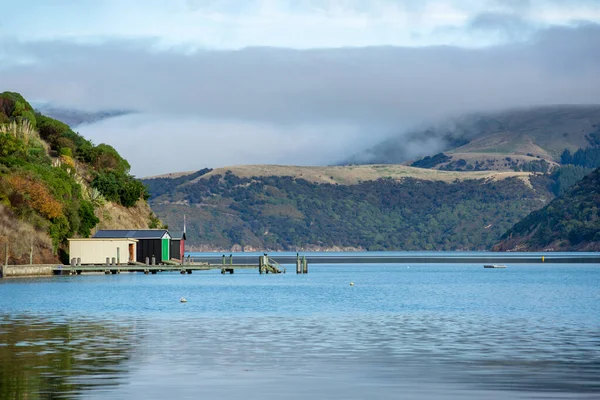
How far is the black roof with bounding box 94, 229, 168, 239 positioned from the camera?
134500 mm

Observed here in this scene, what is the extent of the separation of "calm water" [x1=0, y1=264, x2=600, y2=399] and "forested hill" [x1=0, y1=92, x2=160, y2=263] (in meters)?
51.2

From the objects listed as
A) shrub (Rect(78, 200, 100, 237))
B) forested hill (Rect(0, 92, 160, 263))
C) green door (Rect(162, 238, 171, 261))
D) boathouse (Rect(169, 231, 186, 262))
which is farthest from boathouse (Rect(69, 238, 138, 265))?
boathouse (Rect(169, 231, 186, 262))

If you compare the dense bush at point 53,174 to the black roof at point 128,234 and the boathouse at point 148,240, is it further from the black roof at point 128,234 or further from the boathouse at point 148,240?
the boathouse at point 148,240

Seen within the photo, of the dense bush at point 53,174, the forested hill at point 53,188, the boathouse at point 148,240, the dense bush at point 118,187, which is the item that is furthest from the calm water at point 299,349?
the dense bush at point 118,187

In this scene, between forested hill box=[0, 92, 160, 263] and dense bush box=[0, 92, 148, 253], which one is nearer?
forested hill box=[0, 92, 160, 263]

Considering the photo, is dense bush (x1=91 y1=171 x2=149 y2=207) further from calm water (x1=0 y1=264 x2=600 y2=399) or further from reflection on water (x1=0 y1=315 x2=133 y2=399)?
reflection on water (x1=0 y1=315 x2=133 y2=399)

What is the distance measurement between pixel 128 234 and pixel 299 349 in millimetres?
101501

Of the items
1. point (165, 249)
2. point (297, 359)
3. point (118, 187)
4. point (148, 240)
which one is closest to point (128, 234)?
point (148, 240)

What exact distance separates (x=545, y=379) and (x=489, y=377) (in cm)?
148

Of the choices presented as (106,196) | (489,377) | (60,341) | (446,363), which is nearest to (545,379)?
(489,377)

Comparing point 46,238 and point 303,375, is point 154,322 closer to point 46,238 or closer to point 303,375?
point 303,375

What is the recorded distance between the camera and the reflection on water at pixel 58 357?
27.2 meters

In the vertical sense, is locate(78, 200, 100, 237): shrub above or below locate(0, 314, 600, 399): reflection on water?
above

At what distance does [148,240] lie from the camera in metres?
139
